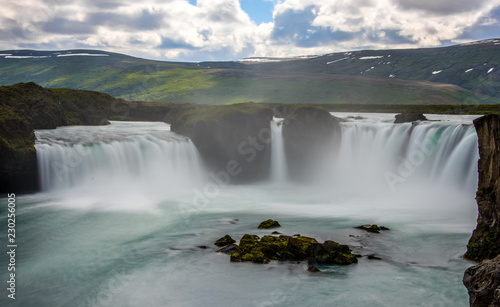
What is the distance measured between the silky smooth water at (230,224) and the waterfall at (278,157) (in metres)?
1.80

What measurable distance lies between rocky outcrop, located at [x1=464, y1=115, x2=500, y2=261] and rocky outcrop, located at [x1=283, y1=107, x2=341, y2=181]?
23966mm

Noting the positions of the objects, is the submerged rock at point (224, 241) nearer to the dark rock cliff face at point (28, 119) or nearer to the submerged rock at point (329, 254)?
the submerged rock at point (329, 254)

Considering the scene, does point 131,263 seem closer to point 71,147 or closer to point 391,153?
point 71,147

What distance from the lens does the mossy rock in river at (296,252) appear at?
1612cm

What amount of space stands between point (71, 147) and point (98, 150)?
2.10 meters

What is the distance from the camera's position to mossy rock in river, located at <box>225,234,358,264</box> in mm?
16125

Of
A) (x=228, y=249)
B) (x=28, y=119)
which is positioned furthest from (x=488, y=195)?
(x=28, y=119)

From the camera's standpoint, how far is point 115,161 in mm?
33438

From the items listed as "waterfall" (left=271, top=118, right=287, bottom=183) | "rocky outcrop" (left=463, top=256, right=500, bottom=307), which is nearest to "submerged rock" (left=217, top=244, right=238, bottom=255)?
"rocky outcrop" (left=463, top=256, right=500, bottom=307)

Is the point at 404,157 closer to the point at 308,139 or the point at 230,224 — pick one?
the point at 308,139

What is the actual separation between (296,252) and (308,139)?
989 inches

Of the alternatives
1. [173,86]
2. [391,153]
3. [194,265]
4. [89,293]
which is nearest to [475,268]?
[194,265]

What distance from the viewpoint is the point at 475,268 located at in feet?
31.4

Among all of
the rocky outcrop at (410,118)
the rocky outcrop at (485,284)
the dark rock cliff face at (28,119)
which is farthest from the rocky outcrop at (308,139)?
the rocky outcrop at (485,284)
